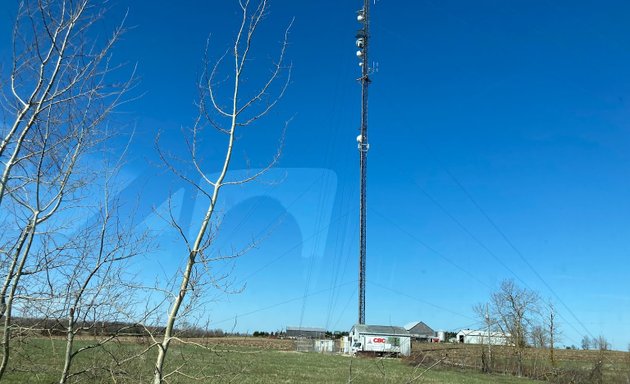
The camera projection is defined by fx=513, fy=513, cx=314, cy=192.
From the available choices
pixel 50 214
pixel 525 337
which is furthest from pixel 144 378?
pixel 525 337

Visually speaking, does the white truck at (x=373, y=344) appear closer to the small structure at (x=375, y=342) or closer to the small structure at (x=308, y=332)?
the small structure at (x=375, y=342)

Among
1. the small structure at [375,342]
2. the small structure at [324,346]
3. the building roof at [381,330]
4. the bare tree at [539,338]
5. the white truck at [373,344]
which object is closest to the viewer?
the bare tree at [539,338]

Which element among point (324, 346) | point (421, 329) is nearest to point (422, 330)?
point (421, 329)

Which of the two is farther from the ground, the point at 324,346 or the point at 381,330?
the point at 381,330

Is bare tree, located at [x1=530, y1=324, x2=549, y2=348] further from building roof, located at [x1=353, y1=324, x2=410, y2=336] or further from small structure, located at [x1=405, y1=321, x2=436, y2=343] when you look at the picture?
small structure, located at [x1=405, y1=321, x2=436, y2=343]

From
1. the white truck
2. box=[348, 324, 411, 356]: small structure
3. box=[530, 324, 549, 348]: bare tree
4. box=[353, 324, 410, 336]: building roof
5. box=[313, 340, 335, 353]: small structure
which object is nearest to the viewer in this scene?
box=[530, 324, 549, 348]: bare tree

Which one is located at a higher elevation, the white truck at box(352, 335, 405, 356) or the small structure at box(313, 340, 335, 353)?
the white truck at box(352, 335, 405, 356)

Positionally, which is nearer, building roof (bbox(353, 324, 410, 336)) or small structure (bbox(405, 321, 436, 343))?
building roof (bbox(353, 324, 410, 336))

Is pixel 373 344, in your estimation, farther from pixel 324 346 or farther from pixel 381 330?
pixel 324 346

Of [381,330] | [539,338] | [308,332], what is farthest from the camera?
[308,332]

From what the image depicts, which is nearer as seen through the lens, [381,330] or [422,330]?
[381,330]

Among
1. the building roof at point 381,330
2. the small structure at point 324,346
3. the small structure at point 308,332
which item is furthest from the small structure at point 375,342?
the small structure at point 308,332

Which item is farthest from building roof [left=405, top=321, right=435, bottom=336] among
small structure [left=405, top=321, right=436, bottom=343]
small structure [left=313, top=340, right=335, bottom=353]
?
small structure [left=313, top=340, right=335, bottom=353]

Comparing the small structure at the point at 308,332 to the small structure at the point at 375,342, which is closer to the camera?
the small structure at the point at 375,342
